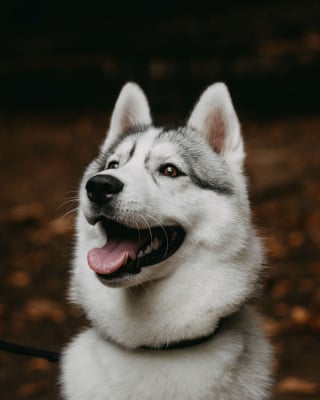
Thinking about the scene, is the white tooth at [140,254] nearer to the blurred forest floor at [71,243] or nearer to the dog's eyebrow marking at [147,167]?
the dog's eyebrow marking at [147,167]

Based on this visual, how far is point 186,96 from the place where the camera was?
1341cm

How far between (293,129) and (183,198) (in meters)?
9.14

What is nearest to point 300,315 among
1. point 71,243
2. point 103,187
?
point 71,243

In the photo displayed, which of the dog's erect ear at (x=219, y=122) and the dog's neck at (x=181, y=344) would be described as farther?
the dog's erect ear at (x=219, y=122)

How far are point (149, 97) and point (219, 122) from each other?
1032 centimetres

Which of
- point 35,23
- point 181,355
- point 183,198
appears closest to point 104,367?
point 181,355

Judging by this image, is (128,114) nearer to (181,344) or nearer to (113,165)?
(113,165)

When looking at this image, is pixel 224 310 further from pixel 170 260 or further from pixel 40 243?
pixel 40 243

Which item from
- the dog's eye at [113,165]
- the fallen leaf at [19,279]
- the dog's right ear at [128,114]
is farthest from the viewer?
the fallen leaf at [19,279]

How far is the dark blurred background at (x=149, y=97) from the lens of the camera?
20.6ft

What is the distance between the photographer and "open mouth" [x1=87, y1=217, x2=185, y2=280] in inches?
100

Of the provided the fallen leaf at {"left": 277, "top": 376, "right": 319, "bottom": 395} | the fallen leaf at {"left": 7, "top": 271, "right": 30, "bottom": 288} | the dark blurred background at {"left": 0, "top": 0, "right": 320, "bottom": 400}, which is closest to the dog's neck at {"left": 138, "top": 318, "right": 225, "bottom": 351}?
the fallen leaf at {"left": 277, "top": 376, "right": 319, "bottom": 395}

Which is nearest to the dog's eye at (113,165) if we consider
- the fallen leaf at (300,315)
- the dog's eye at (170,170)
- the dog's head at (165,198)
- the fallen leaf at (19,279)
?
the dog's head at (165,198)

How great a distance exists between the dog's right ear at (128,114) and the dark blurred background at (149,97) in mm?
2409
